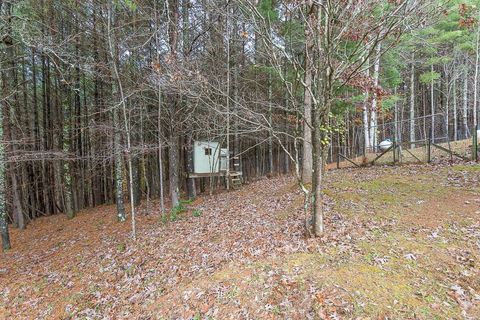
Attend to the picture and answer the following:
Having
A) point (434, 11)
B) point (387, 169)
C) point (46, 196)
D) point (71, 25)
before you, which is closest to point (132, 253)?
point (434, 11)

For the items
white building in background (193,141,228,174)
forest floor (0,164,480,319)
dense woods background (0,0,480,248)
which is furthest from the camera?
white building in background (193,141,228,174)

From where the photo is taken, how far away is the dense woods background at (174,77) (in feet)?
15.5

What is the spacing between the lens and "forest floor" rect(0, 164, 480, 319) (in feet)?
11.5

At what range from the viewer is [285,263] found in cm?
437

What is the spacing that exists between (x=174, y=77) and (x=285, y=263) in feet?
14.8

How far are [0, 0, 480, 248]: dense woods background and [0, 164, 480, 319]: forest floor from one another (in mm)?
1504

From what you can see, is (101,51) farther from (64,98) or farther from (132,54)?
(64,98)

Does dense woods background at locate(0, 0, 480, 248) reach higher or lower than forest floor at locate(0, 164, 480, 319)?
higher

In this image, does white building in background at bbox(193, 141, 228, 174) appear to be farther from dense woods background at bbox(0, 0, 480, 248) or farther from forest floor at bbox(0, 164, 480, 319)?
forest floor at bbox(0, 164, 480, 319)

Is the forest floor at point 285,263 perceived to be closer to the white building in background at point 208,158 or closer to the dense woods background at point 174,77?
the dense woods background at point 174,77

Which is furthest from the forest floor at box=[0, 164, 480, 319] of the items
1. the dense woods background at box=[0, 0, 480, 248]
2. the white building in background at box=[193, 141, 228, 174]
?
the white building in background at box=[193, 141, 228, 174]

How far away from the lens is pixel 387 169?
998cm

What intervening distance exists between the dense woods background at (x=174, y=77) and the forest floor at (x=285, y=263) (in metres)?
1.50

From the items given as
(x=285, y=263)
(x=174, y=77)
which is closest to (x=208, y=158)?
(x=174, y=77)
